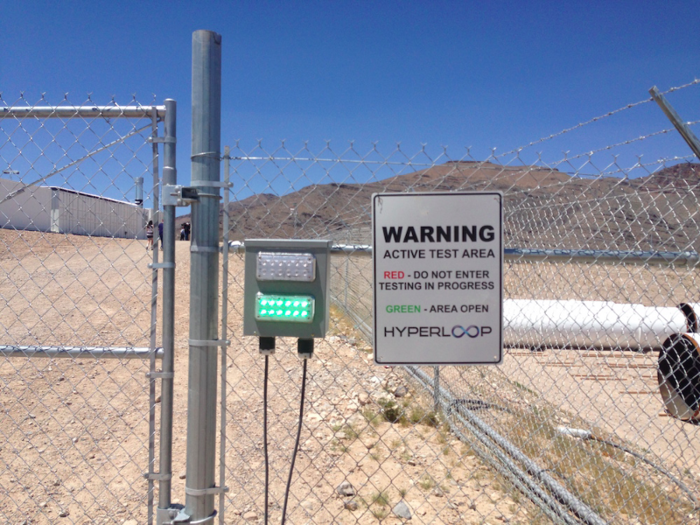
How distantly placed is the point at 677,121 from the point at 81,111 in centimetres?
294

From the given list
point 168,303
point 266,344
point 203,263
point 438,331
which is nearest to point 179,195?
point 203,263

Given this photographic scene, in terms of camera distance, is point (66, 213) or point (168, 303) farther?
point (66, 213)

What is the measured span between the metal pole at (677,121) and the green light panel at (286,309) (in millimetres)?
2038

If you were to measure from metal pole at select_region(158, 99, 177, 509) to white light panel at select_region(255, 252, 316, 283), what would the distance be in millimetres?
402

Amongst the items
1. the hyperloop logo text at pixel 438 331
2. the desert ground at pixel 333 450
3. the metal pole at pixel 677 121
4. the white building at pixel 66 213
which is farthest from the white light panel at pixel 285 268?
the metal pole at pixel 677 121

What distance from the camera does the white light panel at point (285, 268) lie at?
206 centimetres

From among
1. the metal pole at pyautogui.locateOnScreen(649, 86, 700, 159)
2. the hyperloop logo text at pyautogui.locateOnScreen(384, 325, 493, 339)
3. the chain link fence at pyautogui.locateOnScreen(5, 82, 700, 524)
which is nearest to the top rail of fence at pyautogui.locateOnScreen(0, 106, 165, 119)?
the chain link fence at pyautogui.locateOnScreen(5, 82, 700, 524)

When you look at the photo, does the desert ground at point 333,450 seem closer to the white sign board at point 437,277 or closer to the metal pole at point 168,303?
the metal pole at point 168,303

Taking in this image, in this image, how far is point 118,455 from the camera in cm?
421

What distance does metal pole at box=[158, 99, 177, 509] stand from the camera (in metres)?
2.11

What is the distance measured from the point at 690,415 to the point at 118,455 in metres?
5.89

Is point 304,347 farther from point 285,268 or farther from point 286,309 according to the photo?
point 285,268

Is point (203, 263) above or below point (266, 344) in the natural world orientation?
above

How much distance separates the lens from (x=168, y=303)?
7.00 ft
